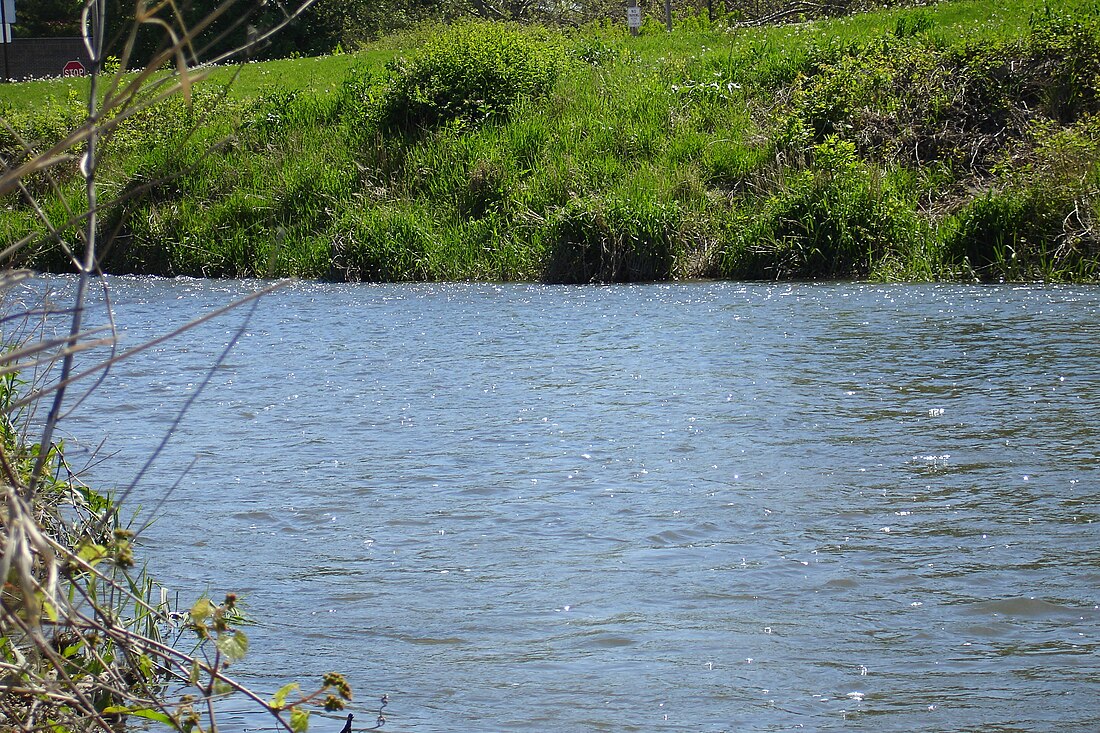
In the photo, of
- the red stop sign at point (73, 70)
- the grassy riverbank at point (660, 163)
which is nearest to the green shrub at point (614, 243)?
the grassy riverbank at point (660, 163)

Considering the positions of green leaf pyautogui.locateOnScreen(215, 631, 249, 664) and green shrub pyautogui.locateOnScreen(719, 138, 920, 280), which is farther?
green shrub pyautogui.locateOnScreen(719, 138, 920, 280)

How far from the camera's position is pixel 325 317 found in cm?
1385

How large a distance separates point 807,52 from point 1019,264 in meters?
7.24

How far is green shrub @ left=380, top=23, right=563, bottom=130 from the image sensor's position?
20984mm

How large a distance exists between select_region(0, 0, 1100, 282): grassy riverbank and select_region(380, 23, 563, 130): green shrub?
0.15 ft

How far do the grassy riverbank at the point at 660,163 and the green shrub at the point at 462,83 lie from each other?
47 millimetres

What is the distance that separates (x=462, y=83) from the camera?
69.4 ft

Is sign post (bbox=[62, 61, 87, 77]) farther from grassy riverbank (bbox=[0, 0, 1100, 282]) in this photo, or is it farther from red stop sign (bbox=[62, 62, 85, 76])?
grassy riverbank (bbox=[0, 0, 1100, 282])

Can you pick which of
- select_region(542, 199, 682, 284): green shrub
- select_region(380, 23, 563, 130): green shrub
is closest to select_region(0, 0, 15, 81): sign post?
select_region(380, 23, 563, 130): green shrub

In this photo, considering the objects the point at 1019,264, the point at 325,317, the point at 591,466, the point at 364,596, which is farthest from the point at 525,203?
the point at 364,596

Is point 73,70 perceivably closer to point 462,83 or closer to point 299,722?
point 462,83

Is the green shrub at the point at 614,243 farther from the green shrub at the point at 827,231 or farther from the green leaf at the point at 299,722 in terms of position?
the green leaf at the point at 299,722

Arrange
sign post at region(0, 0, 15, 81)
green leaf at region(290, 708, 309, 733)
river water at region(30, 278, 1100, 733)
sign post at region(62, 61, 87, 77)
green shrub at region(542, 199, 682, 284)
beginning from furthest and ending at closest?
sign post at region(62, 61, 87, 77) < sign post at region(0, 0, 15, 81) < green shrub at region(542, 199, 682, 284) < river water at region(30, 278, 1100, 733) < green leaf at region(290, 708, 309, 733)

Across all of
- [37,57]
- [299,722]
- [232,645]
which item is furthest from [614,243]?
[37,57]
